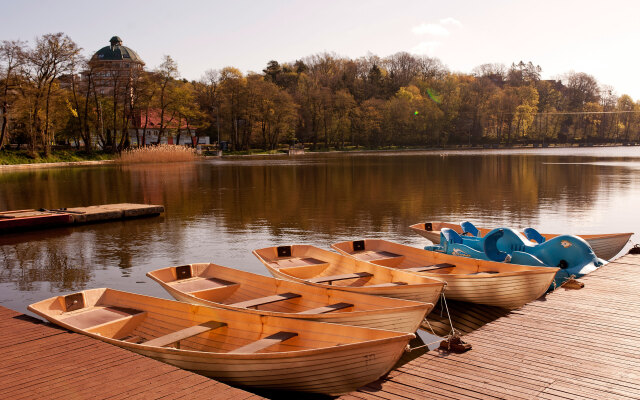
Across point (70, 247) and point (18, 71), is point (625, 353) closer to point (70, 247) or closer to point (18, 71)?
point (70, 247)

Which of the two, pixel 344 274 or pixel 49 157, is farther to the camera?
pixel 49 157

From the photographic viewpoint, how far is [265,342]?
6738 millimetres

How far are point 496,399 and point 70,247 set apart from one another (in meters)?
16.1

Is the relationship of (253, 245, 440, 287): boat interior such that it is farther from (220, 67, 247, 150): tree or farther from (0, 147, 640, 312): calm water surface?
(220, 67, 247, 150): tree

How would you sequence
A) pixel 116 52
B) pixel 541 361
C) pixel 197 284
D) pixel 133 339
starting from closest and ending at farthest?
1. pixel 541 361
2. pixel 133 339
3. pixel 197 284
4. pixel 116 52

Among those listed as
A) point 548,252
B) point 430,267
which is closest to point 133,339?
point 430,267

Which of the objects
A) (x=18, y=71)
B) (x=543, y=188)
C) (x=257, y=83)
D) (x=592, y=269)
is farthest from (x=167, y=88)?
(x=592, y=269)

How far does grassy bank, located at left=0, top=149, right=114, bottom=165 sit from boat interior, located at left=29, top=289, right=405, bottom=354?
64.1 m

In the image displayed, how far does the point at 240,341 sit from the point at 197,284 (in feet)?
9.92

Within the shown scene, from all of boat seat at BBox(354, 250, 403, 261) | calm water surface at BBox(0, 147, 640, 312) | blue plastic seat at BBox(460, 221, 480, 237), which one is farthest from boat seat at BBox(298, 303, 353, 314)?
blue plastic seat at BBox(460, 221, 480, 237)

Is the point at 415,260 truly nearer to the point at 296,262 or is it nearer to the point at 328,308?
the point at 296,262

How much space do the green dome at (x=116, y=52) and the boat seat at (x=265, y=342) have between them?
135 m

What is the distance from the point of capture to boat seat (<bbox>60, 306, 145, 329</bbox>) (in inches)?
320

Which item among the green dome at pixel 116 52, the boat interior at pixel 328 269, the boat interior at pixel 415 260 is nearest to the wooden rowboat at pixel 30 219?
the boat interior at pixel 328 269
